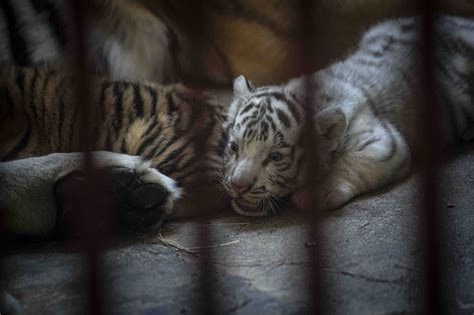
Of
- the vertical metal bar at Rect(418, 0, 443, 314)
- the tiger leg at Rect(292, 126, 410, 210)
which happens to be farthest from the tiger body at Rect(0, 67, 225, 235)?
the vertical metal bar at Rect(418, 0, 443, 314)

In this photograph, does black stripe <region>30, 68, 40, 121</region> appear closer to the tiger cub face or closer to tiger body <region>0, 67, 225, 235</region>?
tiger body <region>0, 67, 225, 235</region>

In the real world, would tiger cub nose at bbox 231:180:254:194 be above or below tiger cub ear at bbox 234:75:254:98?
below

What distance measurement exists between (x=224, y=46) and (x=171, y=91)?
1.38 feet

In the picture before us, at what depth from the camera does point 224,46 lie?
7.43ft

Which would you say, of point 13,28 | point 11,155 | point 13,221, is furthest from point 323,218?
point 13,28

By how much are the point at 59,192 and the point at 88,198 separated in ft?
0.31

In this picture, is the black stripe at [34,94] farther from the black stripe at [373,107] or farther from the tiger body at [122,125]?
the black stripe at [373,107]

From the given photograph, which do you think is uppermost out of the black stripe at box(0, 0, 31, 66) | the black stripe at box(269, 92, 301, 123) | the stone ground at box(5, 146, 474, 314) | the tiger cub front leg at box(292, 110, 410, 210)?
the black stripe at box(0, 0, 31, 66)

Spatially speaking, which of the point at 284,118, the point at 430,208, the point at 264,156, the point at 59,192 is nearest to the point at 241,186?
the point at 264,156

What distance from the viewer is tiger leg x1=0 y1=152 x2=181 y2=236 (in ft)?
4.71

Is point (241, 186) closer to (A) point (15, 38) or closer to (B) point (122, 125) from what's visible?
(B) point (122, 125)

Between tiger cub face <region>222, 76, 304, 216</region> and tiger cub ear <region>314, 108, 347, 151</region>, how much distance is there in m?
0.05

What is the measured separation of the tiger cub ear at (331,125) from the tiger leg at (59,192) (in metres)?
0.45

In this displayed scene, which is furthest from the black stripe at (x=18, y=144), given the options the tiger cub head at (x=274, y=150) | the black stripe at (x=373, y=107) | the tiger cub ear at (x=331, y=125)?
the black stripe at (x=373, y=107)
